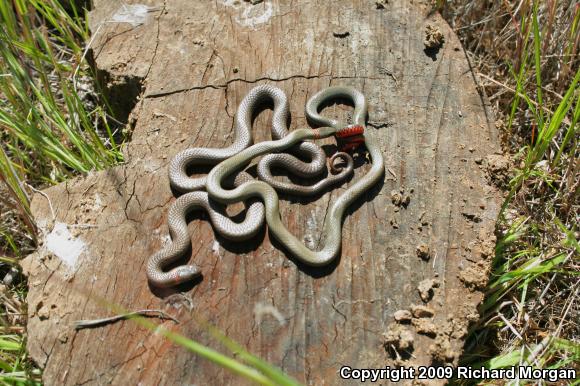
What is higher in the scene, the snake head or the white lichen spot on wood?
the white lichen spot on wood

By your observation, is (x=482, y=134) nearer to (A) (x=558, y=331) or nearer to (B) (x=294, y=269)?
(A) (x=558, y=331)

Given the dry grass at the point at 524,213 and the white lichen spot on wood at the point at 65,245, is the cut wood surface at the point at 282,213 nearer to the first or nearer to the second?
the white lichen spot on wood at the point at 65,245

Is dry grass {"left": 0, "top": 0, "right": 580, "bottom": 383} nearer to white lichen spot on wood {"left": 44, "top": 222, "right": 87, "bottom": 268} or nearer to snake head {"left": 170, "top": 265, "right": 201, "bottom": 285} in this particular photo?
white lichen spot on wood {"left": 44, "top": 222, "right": 87, "bottom": 268}

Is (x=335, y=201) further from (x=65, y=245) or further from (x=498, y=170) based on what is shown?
(x=65, y=245)

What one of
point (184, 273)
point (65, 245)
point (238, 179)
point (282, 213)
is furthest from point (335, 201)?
point (65, 245)

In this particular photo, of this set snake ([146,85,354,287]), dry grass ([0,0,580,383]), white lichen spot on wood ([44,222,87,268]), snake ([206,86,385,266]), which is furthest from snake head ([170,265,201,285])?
dry grass ([0,0,580,383])

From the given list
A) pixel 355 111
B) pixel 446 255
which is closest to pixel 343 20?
pixel 355 111

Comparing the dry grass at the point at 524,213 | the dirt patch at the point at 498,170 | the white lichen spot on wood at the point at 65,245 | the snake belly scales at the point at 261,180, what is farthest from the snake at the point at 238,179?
the dry grass at the point at 524,213
